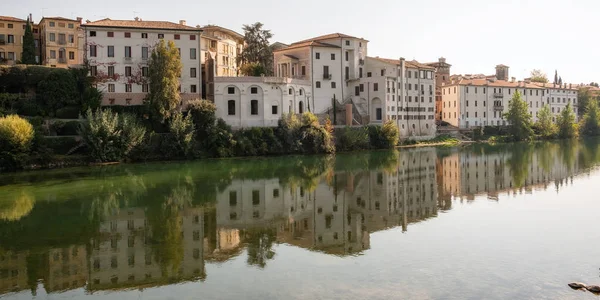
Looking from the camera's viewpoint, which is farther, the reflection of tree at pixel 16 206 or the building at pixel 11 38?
the building at pixel 11 38

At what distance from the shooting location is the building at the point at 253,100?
2144 inches

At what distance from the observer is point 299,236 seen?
19.9 meters

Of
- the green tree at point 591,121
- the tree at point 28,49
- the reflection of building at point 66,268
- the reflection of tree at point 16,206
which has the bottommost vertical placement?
the reflection of building at point 66,268

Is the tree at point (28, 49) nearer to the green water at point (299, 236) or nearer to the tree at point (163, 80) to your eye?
the tree at point (163, 80)

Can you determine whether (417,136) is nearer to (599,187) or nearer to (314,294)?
(599,187)

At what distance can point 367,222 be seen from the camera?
72.3 feet

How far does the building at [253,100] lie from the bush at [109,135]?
10628 mm

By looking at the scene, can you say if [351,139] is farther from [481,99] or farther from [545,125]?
[545,125]

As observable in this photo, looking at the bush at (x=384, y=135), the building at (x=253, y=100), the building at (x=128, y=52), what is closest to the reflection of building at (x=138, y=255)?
the building at (x=128, y=52)

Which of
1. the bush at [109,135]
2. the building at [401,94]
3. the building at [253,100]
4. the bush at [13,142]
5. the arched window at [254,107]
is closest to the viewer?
the bush at [13,142]

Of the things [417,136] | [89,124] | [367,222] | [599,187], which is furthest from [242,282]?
[417,136]

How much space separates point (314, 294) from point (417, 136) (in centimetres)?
5956

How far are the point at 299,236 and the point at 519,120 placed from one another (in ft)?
222

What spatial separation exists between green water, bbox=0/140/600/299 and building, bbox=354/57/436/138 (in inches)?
1148
